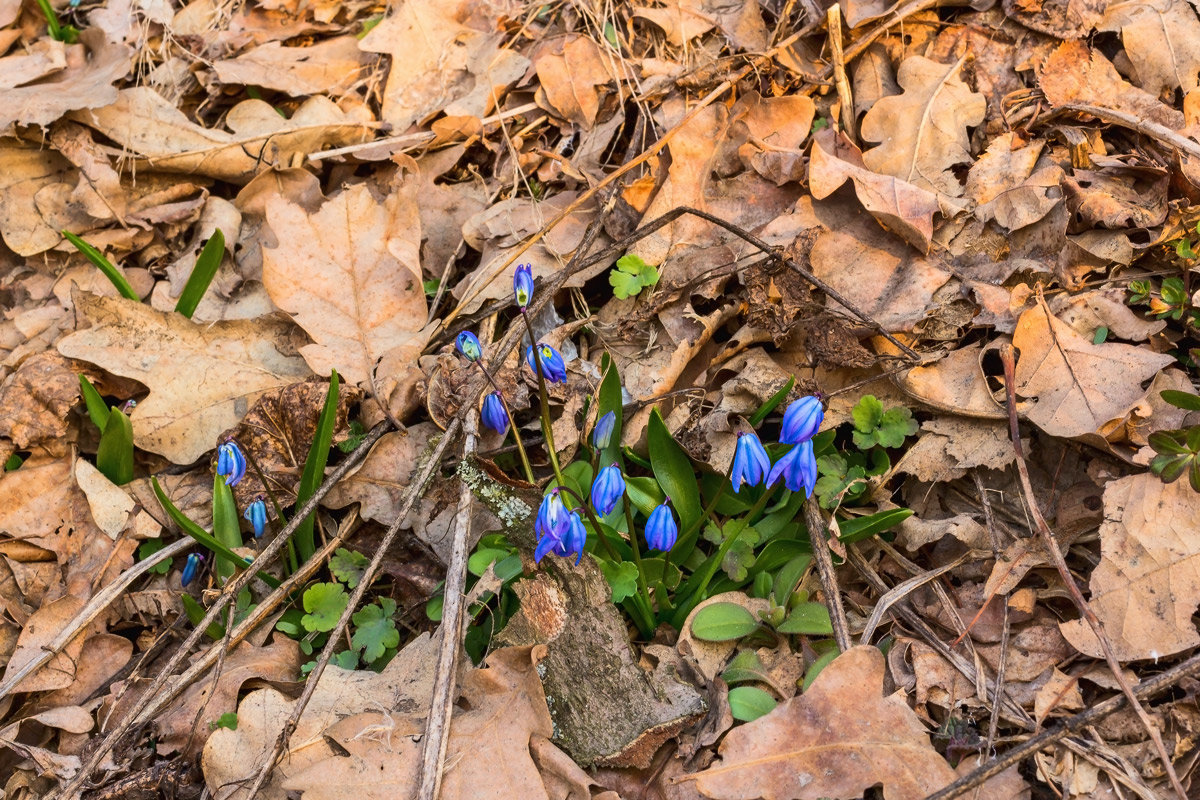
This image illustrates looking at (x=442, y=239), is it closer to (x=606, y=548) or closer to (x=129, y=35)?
(x=606, y=548)

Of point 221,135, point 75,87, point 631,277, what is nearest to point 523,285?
point 631,277

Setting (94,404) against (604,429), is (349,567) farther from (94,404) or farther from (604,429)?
(94,404)

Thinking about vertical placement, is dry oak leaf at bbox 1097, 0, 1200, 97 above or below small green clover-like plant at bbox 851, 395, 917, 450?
above

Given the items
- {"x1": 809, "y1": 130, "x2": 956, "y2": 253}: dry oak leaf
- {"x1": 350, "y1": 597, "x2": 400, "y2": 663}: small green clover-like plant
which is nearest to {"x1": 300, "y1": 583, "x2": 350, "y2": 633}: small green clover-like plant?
{"x1": 350, "y1": 597, "x2": 400, "y2": 663}: small green clover-like plant

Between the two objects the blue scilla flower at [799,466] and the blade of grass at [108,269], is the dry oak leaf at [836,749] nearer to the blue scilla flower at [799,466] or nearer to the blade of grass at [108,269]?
the blue scilla flower at [799,466]

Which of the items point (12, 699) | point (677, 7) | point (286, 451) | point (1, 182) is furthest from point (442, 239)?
point (12, 699)

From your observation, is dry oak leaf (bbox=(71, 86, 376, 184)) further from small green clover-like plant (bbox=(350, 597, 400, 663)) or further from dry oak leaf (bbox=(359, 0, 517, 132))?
small green clover-like plant (bbox=(350, 597, 400, 663))
